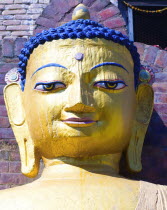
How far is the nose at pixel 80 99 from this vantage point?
2734 millimetres

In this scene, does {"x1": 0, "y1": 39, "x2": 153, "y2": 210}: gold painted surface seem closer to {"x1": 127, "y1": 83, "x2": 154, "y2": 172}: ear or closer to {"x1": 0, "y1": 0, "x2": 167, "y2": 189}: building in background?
{"x1": 127, "y1": 83, "x2": 154, "y2": 172}: ear

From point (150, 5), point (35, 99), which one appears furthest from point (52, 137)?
point (150, 5)

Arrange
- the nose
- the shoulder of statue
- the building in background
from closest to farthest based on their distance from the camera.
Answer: the shoulder of statue → the nose → the building in background

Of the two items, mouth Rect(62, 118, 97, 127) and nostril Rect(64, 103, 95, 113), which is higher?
nostril Rect(64, 103, 95, 113)

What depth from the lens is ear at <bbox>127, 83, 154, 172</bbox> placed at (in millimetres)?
3068

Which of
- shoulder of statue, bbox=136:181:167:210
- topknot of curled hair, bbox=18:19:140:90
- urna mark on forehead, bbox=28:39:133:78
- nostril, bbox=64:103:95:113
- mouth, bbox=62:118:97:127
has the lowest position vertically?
shoulder of statue, bbox=136:181:167:210

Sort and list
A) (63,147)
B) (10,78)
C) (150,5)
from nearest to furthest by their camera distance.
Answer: (63,147)
(10,78)
(150,5)

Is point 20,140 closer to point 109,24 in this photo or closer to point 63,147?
point 63,147

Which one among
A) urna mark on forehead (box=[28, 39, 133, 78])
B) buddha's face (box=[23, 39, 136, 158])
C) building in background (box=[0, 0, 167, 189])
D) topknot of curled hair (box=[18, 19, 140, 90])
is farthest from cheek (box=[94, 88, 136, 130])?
building in background (box=[0, 0, 167, 189])

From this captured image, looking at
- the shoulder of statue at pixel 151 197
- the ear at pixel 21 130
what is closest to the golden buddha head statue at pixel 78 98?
the ear at pixel 21 130

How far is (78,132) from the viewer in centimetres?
276

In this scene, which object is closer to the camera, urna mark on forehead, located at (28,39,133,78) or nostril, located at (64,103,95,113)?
nostril, located at (64,103,95,113)

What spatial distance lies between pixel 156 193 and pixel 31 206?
73 cm

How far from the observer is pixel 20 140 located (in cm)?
310
